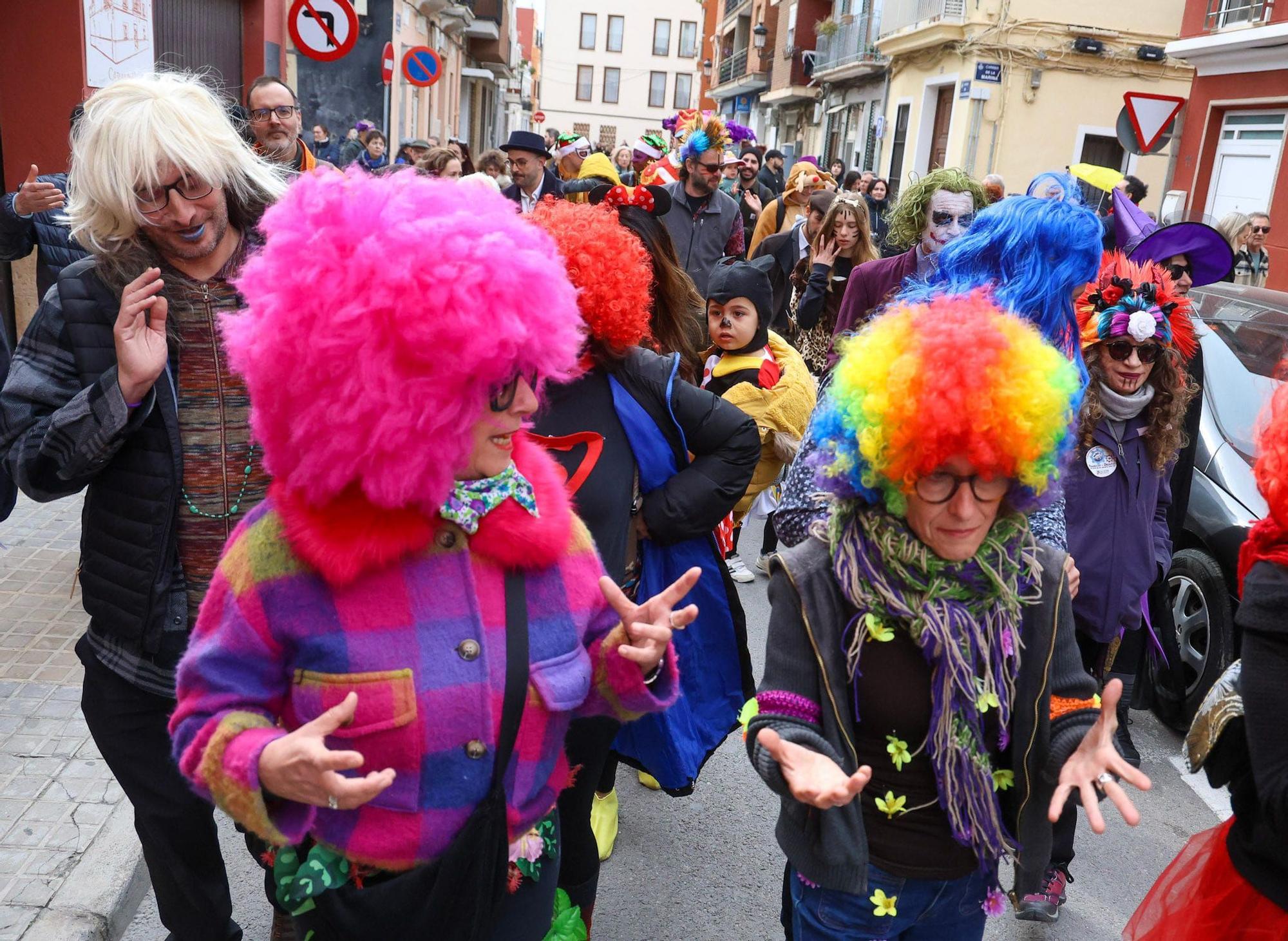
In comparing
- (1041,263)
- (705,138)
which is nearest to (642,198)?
(1041,263)

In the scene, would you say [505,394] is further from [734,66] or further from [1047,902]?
[734,66]

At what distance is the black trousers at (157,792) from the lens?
2.44 m

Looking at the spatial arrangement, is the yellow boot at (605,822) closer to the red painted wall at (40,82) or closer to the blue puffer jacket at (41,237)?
the blue puffer jacket at (41,237)

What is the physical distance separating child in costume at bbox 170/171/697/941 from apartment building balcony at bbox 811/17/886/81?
31765 mm

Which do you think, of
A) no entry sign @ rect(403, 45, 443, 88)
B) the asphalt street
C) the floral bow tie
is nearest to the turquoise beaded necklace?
the floral bow tie

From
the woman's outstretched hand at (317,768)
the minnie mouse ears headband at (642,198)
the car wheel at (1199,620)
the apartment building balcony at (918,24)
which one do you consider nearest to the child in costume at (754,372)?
the minnie mouse ears headband at (642,198)

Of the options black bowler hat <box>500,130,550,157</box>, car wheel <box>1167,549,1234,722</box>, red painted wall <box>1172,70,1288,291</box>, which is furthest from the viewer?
red painted wall <box>1172,70,1288,291</box>

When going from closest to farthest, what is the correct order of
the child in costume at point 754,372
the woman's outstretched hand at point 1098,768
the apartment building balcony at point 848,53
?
the woman's outstretched hand at point 1098,768, the child in costume at point 754,372, the apartment building balcony at point 848,53

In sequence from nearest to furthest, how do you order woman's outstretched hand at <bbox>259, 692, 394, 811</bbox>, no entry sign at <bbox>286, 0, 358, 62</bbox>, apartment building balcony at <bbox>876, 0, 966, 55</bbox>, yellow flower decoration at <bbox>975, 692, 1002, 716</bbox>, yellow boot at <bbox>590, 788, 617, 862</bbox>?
woman's outstretched hand at <bbox>259, 692, 394, 811</bbox> → yellow flower decoration at <bbox>975, 692, 1002, 716</bbox> → yellow boot at <bbox>590, 788, 617, 862</bbox> → no entry sign at <bbox>286, 0, 358, 62</bbox> → apartment building balcony at <bbox>876, 0, 966, 55</bbox>

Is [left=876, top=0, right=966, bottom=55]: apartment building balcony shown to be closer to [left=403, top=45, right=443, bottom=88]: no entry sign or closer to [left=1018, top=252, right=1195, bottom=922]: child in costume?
[left=403, top=45, right=443, bottom=88]: no entry sign

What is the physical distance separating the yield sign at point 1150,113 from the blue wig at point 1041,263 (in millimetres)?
7829

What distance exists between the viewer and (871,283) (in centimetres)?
509

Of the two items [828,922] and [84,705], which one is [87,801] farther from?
[828,922]

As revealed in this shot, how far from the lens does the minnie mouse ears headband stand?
364 cm
